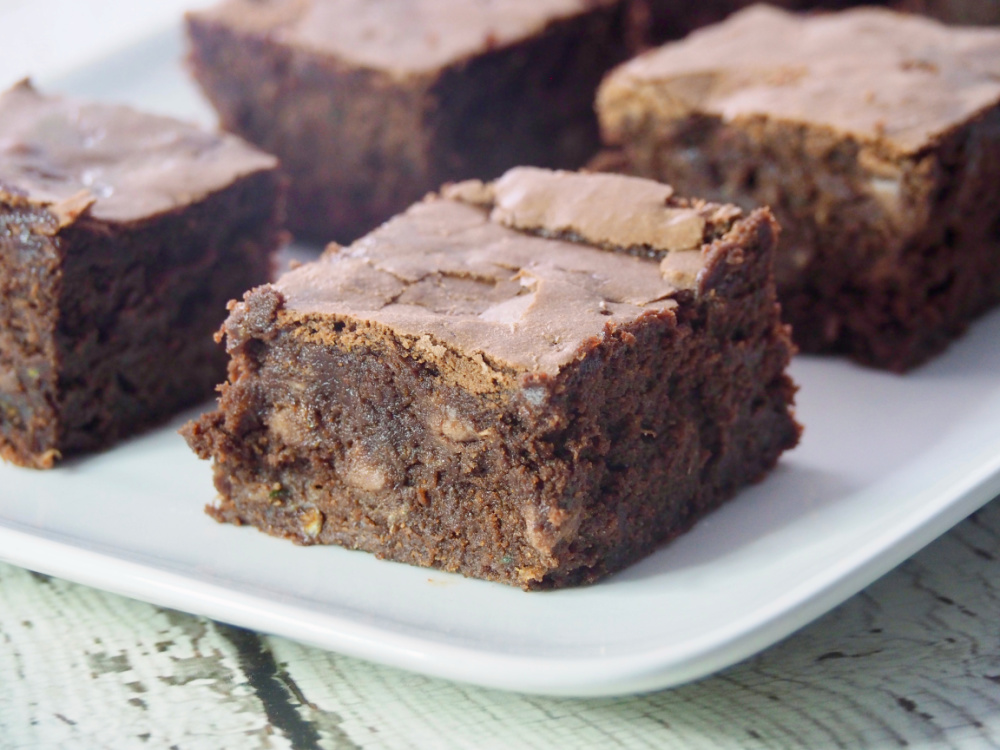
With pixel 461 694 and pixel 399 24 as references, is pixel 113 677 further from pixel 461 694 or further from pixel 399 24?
pixel 399 24

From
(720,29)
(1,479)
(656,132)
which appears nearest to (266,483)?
(1,479)

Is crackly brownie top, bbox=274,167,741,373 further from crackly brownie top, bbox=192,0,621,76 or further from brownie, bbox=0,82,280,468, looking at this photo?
crackly brownie top, bbox=192,0,621,76

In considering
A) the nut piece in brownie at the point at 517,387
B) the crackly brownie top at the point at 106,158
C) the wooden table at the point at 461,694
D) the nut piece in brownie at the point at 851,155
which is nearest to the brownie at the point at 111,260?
the crackly brownie top at the point at 106,158

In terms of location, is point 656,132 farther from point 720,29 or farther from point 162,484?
point 162,484

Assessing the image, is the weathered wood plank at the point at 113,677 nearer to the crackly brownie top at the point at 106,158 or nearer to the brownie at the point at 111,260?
the brownie at the point at 111,260

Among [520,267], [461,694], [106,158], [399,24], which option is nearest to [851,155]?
[520,267]

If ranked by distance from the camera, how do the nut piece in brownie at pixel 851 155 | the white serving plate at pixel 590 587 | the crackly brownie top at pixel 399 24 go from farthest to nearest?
1. the crackly brownie top at pixel 399 24
2. the nut piece in brownie at pixel 851 155
3. the white serving plate at pixel 590 587

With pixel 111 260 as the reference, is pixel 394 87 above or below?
above
